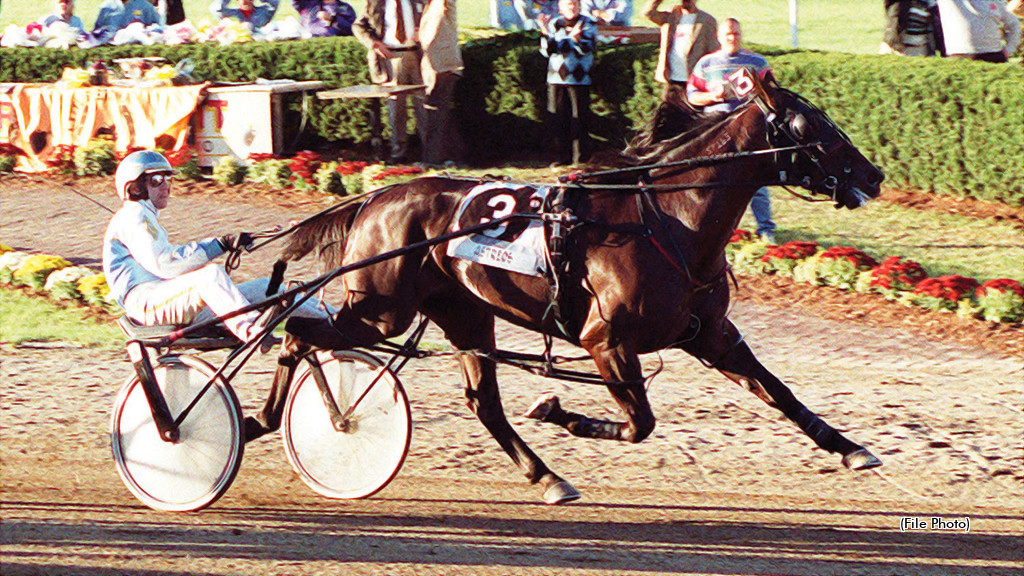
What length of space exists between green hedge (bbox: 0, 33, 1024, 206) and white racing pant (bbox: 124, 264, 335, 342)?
7704 mm

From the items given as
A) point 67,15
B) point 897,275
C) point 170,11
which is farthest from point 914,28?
point 170,11

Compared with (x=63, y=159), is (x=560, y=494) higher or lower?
lower

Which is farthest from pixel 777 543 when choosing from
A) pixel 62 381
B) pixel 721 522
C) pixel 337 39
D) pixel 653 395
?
pixel 337 39

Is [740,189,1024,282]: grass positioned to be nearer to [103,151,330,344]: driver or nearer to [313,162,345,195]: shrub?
[313,162,345,195]: shrub

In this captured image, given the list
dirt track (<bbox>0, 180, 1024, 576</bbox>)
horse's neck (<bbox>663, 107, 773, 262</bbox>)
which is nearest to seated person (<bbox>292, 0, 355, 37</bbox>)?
dirt track (<bbox>0, 180, 1024, 576</bbox>)

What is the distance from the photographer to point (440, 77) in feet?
45.8

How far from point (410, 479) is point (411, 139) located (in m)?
9.14

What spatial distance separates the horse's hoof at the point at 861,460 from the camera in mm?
5926

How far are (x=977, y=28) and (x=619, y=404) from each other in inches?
327

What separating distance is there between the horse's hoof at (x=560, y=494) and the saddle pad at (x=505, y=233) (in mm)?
940

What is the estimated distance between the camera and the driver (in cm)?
583

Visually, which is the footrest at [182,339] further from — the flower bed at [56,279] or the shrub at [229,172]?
the shrub at [229,172]

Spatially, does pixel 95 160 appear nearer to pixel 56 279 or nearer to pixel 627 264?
pixel 56 279

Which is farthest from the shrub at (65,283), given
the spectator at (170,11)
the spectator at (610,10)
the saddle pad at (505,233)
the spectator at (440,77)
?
the spectator at (170,11)
